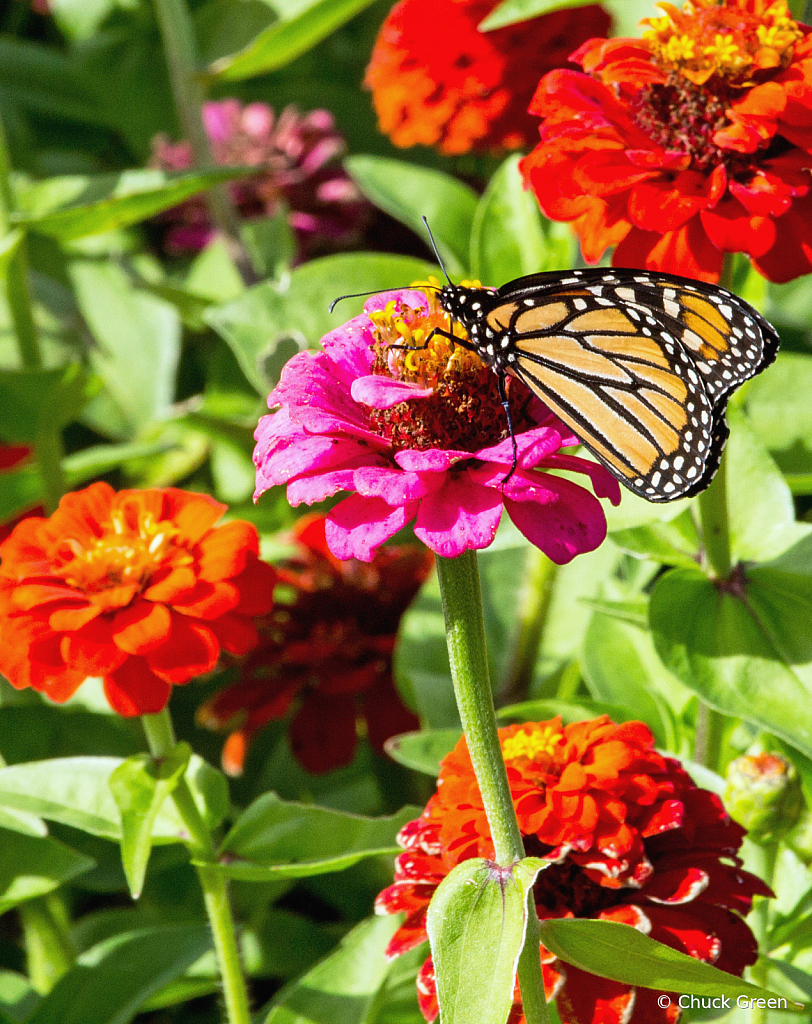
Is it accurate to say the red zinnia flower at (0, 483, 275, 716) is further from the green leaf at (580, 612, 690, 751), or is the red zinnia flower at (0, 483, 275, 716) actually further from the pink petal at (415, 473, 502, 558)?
the green leaf at (580, 612, 690, 751)

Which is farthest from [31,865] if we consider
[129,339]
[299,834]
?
[129,339]

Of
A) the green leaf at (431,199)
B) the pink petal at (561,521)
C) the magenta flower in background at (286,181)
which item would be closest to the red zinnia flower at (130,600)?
the pink petal at (561,521)

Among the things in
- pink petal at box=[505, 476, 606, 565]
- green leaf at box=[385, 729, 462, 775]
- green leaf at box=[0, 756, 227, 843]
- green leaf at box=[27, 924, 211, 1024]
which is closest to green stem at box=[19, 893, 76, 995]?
green leaf at box=[27, 924, 211, 1024]

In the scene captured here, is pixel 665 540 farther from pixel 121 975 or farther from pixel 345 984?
pixel 121 975

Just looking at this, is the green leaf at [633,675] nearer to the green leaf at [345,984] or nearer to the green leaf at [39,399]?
the green leaf at [345,984]

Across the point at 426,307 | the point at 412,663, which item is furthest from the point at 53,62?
the point at 426,307

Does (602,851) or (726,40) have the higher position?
(726,40)

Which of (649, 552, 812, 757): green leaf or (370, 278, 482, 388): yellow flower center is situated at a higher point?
(370, 278, 482, 388): yellow flower center
